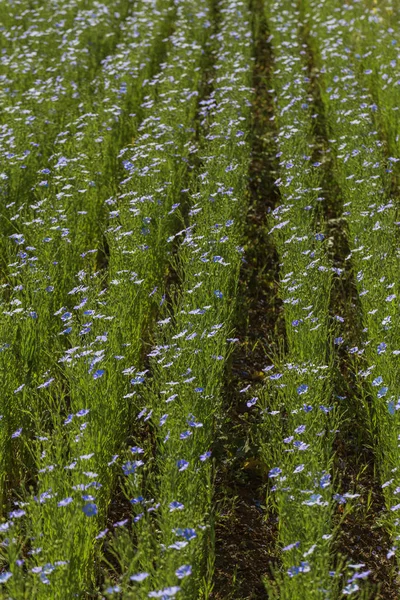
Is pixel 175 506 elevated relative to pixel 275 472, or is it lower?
lower

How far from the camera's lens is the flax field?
315 centimetres

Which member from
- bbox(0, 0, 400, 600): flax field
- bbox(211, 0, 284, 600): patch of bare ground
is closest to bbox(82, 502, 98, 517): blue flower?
bbox(0, 0, 400, 600): flax field

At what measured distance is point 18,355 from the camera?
4.29 metres

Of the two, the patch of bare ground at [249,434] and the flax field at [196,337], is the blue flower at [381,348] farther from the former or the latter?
the patch of bare ground at [249,434]

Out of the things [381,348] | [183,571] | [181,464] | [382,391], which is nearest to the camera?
[183,571]

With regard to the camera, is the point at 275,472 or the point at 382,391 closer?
the point at 275,472

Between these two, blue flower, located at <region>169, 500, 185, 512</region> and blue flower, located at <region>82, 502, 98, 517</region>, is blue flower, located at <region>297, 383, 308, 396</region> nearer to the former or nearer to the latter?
blue flower, located at <region>169, 500, 185, 512</region>

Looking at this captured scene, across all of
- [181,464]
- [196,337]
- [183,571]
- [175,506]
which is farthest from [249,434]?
[183,571]

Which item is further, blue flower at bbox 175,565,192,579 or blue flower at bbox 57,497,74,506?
blue flower at bbox 57,497,74,506

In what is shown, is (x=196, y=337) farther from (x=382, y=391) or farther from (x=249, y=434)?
(x=382, y=391)

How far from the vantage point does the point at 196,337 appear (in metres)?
4.07

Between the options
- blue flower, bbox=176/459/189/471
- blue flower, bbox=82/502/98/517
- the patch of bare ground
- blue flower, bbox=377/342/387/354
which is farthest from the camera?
blue flower, bbox=377/342/387/354

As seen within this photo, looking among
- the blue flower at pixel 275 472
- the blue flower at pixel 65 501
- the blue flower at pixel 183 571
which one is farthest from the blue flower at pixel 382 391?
the blue flower at pixel 65 501

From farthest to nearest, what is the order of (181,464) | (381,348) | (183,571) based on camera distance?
1. (381,348)
2. (181,464)
3. (183,571)
